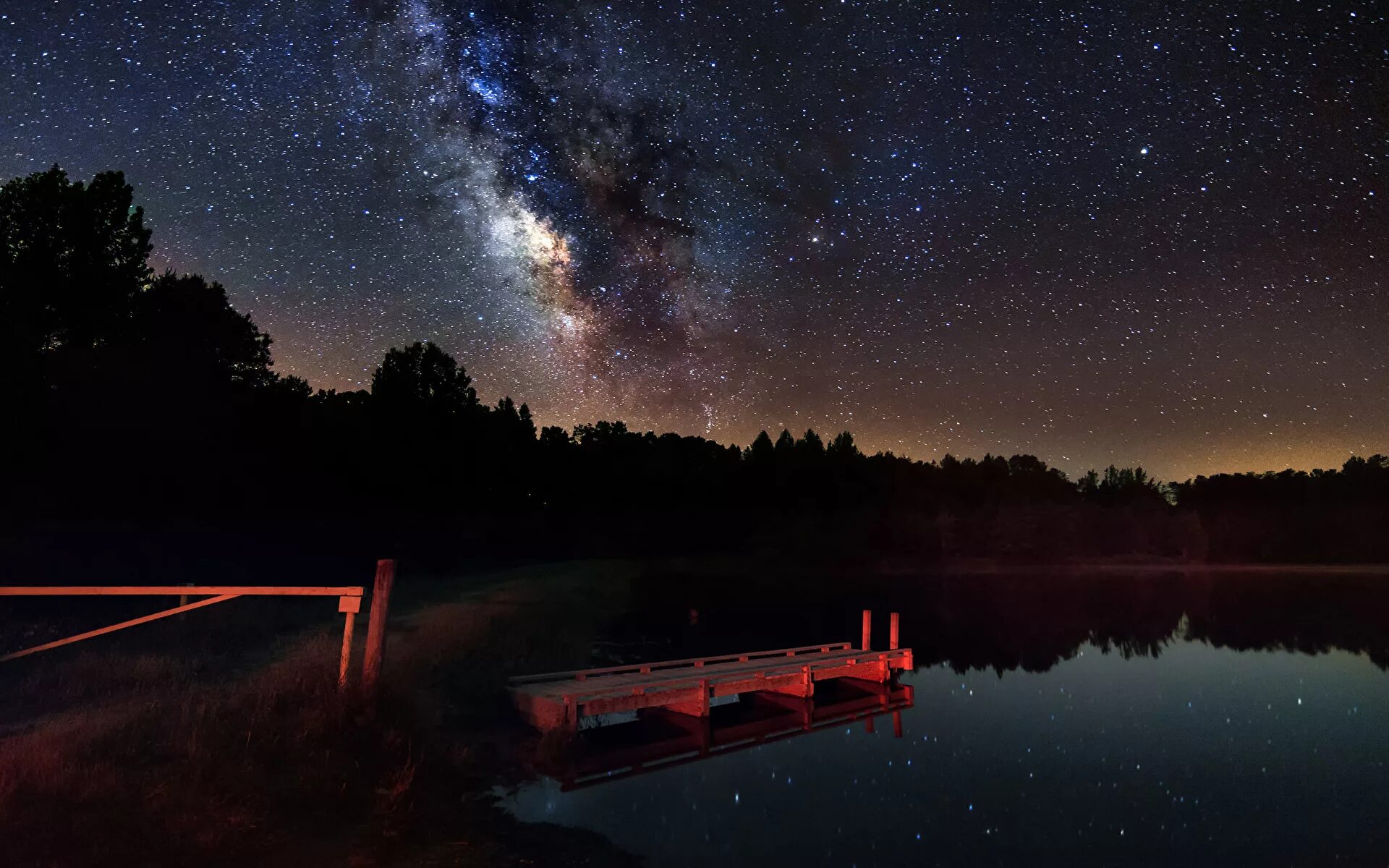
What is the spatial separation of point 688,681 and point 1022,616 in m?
33.3

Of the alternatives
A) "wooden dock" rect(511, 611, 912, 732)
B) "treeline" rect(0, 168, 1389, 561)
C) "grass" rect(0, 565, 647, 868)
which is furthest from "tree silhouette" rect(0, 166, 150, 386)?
"wooden dock" rect(511, 611, 912, 732)

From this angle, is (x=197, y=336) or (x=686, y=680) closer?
(x=686, y=680)

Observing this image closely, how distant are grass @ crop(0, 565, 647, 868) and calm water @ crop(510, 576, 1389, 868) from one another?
4.72 ft

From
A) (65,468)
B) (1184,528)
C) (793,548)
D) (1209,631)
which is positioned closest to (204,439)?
(65,468)

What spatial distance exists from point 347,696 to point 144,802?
9.68 ft

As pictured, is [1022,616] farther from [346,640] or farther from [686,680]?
[346,640]

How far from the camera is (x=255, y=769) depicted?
357 inches

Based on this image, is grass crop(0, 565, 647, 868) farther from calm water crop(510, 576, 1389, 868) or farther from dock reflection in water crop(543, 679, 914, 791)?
calm water crop(510, 576, 1389, 868)

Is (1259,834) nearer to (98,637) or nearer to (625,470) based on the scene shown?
(98,637)

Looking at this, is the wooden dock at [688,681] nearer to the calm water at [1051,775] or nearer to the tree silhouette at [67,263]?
the calm water at [1051,775]

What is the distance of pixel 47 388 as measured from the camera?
25750 millimetres

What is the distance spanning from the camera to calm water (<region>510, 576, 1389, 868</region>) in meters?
11.8

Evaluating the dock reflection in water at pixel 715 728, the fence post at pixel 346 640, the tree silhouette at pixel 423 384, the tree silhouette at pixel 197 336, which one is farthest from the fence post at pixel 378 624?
the tree silhouette at pixel 423 384

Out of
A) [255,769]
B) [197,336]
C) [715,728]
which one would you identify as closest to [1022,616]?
[715,728]
